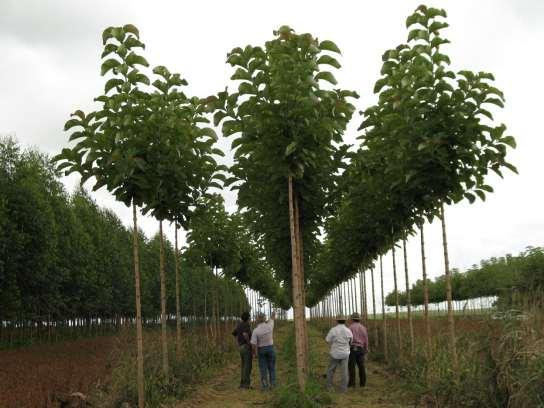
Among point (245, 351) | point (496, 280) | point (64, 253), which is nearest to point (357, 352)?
point (245, 351)

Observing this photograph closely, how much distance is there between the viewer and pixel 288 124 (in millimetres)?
9836

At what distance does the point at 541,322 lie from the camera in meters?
7.07

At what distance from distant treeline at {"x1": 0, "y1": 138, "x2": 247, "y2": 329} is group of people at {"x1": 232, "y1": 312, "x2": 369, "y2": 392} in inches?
328

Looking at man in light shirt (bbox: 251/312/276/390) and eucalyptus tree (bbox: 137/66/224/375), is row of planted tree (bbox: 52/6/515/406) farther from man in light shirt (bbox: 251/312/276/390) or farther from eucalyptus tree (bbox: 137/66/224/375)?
man in light shirt (bbox: 251/312/276/390)

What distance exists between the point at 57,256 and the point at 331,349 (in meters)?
21.0

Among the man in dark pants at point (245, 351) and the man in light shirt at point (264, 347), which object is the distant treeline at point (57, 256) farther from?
the man in light shirt at point (264, 347)

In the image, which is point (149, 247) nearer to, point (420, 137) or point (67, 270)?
point (67, 270)

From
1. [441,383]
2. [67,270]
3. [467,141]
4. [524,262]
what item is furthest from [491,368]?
[524,262]

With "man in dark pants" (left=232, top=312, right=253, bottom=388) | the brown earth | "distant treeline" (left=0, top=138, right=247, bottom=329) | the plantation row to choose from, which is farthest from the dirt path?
"distant treeline" (left=0, top=138, right=247, bottom=329)

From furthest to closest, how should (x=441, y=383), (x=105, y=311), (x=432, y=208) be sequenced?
(x=105, y=311) → (x=432, y=208) → (x=441, y=383)

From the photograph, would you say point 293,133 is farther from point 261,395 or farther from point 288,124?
point 261,395

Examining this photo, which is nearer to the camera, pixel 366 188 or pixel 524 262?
pixel 366 188

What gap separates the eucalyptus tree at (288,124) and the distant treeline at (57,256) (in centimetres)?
1138

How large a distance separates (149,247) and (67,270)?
2060 centimetres
